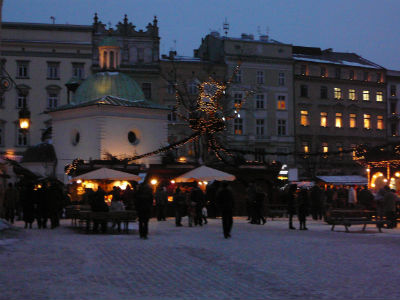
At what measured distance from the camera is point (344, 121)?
251 ft

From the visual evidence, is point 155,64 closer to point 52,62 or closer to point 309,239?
point 52,62

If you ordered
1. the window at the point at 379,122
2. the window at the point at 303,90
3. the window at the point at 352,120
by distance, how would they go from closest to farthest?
the window at the point at 303,90, the window at the point at 352,120, the window at the point at 379,122

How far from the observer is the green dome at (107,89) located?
153 ft

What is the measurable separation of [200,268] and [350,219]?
12.3 metres

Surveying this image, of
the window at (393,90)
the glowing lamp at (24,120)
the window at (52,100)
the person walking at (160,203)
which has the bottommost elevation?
the person walking at (160,203)

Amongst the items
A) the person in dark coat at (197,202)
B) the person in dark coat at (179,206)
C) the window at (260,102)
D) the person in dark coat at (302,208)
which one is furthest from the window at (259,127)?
the person in dark coat at (302,208)

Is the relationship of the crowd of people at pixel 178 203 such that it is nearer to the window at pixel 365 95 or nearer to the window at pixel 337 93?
the window at pixel 337 93

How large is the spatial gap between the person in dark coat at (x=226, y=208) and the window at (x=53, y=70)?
47459 millimetres

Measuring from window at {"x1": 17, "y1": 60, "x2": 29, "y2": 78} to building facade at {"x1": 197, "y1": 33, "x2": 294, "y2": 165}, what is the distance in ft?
58.7

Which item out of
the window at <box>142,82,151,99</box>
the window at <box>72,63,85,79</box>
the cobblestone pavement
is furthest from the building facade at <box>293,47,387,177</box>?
the cobblestone pavement

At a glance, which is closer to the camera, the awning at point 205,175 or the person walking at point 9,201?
the person walking at point 9,201

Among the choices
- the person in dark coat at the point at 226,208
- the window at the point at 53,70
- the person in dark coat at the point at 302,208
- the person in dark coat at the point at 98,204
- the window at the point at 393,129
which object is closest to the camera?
the person in dark coat at the point at 226,208

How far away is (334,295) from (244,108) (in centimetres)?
5908

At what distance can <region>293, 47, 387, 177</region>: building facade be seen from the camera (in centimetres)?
7381
